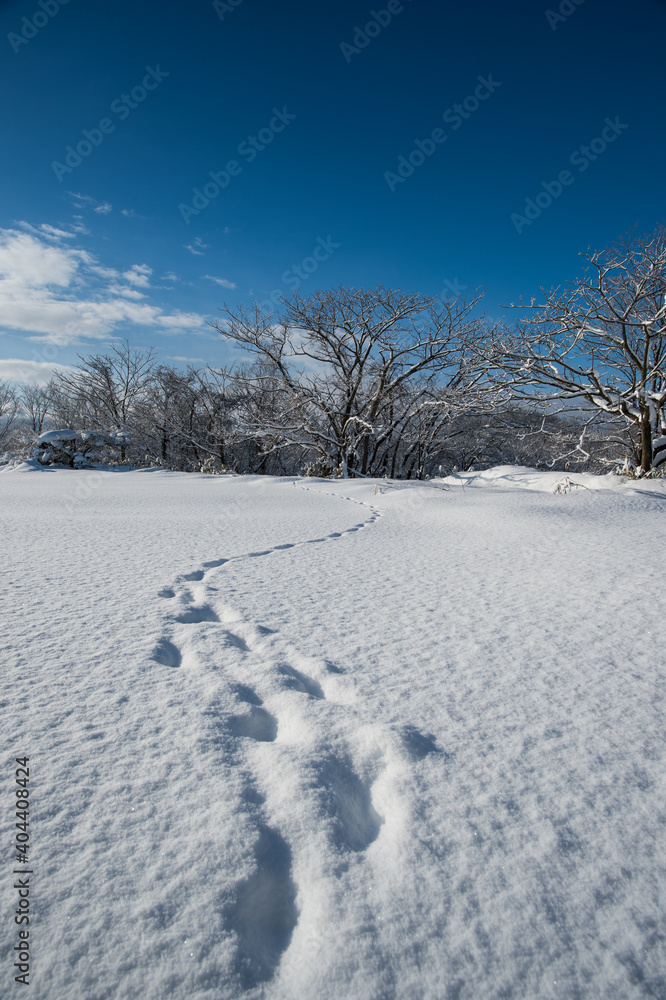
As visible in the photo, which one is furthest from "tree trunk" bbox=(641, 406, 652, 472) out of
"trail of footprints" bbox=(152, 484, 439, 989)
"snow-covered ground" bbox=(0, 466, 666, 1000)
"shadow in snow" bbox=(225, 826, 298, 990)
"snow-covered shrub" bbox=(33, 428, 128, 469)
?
"snow-covered shrub" bbox=(33, 428, 128, 469)

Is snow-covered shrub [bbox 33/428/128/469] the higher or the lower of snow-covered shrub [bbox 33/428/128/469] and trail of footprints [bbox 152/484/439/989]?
the higher

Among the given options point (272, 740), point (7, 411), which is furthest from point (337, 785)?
point (7, 411)

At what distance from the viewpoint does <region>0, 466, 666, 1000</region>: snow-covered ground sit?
26.9 inches

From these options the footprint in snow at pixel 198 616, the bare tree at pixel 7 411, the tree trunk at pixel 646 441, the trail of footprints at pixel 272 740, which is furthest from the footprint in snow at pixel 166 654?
the bare tree at pixel 7 411

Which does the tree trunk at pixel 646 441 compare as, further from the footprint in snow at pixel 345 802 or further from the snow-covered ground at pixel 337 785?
the footprint in snow at pixel 345 802

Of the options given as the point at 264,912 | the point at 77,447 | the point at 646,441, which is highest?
the point at 646,441

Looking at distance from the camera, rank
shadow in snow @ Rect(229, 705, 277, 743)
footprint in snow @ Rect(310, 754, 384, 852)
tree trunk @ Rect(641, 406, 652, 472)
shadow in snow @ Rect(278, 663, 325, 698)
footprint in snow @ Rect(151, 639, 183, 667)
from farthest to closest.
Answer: tree trunk @ Rect(641, 406, 652, 472)
footprint in snow @ Rect(151, 639, 183, 667)
shadow in snow @ Rect(278, 663, 325, 698)
shadow in snow @ Rect(229, 705, 277, 743)
footprint in snow @ Rect(310, 754, 384, 852)

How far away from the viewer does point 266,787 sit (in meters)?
0.97

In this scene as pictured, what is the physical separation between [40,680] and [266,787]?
0.79m

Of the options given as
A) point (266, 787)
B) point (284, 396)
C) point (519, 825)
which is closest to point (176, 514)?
point (266, 787)

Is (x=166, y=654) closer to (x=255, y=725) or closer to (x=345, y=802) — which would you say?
(x=255, y=725)

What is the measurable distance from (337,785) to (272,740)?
9.2 inches

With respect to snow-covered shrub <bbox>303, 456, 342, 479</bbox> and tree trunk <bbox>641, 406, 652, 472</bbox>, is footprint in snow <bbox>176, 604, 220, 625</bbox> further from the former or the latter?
snow-covered shrub <bbox>303, 456, 342, 479</bbox>

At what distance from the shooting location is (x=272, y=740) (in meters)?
1.15
